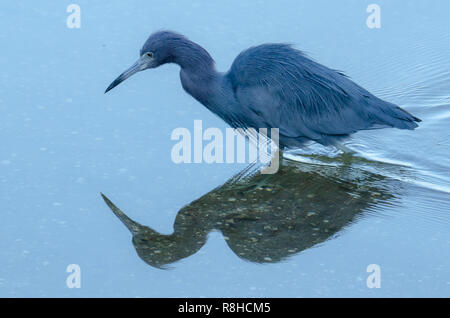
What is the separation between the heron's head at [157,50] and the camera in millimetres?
5938

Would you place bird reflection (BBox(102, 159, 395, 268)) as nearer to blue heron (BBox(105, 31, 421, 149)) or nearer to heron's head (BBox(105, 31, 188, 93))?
blue heron (BBox(105, 31, 421, 149))

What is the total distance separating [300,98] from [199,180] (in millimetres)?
995

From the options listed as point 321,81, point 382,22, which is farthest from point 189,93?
point 382,22

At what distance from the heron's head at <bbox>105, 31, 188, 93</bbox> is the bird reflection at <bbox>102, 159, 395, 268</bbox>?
1.06 metres

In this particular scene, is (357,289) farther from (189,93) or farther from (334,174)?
(189,93)

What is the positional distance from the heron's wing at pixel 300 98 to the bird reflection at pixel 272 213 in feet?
1.05

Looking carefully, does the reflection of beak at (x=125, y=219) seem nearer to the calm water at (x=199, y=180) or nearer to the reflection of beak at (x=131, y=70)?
the calm water at (x=199, y=180)

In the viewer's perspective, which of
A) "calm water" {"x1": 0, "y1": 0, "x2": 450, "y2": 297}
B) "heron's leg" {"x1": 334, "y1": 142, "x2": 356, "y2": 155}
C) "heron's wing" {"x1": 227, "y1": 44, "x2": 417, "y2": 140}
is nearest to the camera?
"calm water" {"x1": 0, "y1": 0, "x2": 450, "y2": 297}

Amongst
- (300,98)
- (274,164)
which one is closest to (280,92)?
(300,98)

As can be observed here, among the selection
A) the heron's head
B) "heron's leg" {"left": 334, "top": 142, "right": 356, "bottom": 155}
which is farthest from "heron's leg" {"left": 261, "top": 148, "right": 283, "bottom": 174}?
the heron's head

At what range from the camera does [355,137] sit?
20.9ft

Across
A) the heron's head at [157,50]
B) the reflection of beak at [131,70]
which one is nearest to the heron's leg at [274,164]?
the heron's head at [157,50]

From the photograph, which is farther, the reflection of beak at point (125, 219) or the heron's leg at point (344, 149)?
the heron's leg at point (344, 149)

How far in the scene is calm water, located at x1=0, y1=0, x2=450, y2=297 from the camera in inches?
187
